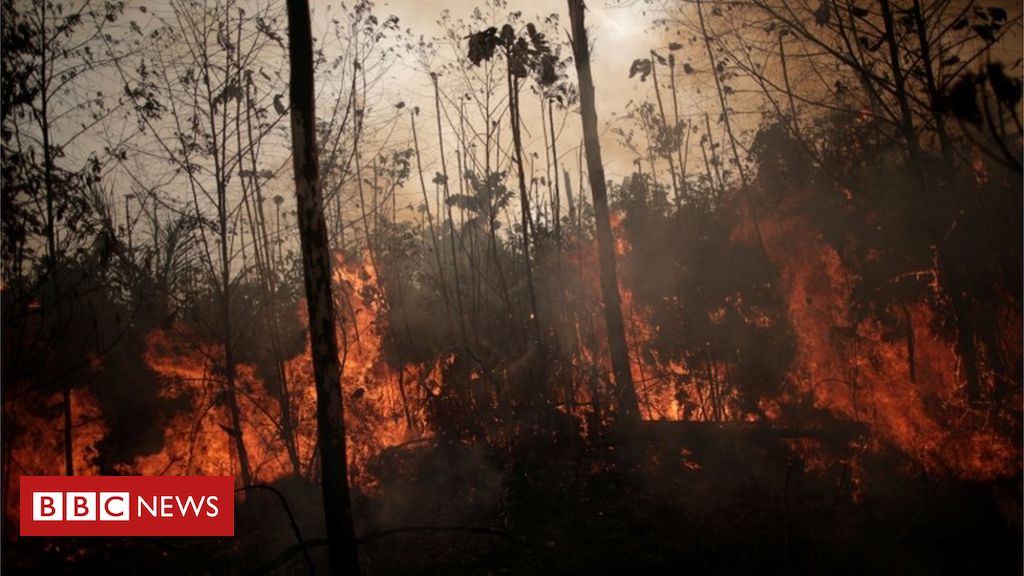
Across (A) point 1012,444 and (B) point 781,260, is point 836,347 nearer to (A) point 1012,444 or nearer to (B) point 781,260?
(B) point 781,260

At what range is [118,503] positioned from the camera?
8.53 m

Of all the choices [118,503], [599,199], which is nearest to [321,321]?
[118,503]

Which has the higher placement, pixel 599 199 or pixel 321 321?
pixel 599 199

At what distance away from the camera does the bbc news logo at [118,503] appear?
8.15m

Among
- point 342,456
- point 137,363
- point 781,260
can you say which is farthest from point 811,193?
point 137,363

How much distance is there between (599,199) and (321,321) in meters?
7.00

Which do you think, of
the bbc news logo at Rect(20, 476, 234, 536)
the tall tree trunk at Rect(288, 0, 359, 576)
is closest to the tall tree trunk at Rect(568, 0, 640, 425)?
the tall tree trunk at Rect(288, 0, 359, 576)

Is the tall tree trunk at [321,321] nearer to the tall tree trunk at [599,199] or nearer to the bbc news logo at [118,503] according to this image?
the bbc news logo at [118,503]

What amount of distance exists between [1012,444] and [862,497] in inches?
78.7

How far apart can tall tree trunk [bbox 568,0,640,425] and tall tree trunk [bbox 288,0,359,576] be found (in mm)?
6499

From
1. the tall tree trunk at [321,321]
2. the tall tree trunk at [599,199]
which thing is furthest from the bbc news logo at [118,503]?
the tall tree trunk at [599,199]

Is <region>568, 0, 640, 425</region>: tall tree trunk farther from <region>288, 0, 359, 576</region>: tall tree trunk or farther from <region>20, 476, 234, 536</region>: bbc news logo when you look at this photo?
<region>20, 476, 234, 536</region>: bbc news logo

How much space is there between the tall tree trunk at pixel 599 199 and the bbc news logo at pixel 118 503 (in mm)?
7250

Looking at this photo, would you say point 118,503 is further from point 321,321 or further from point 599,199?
point 599,199
